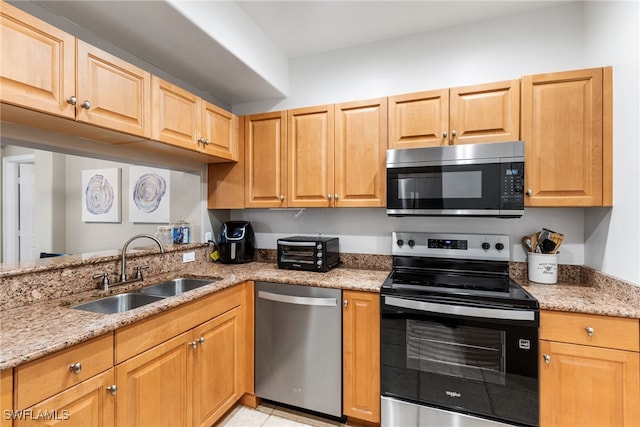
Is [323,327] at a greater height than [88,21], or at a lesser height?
lesser

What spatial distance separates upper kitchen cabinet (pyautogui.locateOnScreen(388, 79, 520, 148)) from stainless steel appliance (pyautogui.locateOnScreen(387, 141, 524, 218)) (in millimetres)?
123

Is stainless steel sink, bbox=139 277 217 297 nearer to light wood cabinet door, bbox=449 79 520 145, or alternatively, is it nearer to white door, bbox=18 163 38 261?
white door, bbox=18 163 38 261

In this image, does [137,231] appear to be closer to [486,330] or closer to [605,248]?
[486,330]

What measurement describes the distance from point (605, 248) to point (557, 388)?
→ 857 mm

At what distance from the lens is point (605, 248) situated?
1.71 metres

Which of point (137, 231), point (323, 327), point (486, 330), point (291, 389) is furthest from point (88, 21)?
point (486, 330)

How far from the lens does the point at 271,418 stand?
1.96 meters

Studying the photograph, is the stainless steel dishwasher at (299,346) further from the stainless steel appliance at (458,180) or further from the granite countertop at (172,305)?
the stainless steel appliance at (458,180)

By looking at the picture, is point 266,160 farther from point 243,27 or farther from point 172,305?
point 172,305

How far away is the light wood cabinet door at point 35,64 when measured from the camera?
1.14m

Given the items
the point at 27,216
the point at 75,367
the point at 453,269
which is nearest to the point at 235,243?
the point at 75,367

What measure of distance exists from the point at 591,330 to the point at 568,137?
3.50 feet

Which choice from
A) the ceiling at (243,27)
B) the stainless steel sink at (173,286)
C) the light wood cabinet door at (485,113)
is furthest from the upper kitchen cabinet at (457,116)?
the stainless steel sink at (173,286)

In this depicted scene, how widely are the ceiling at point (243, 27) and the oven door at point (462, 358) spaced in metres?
1.87
